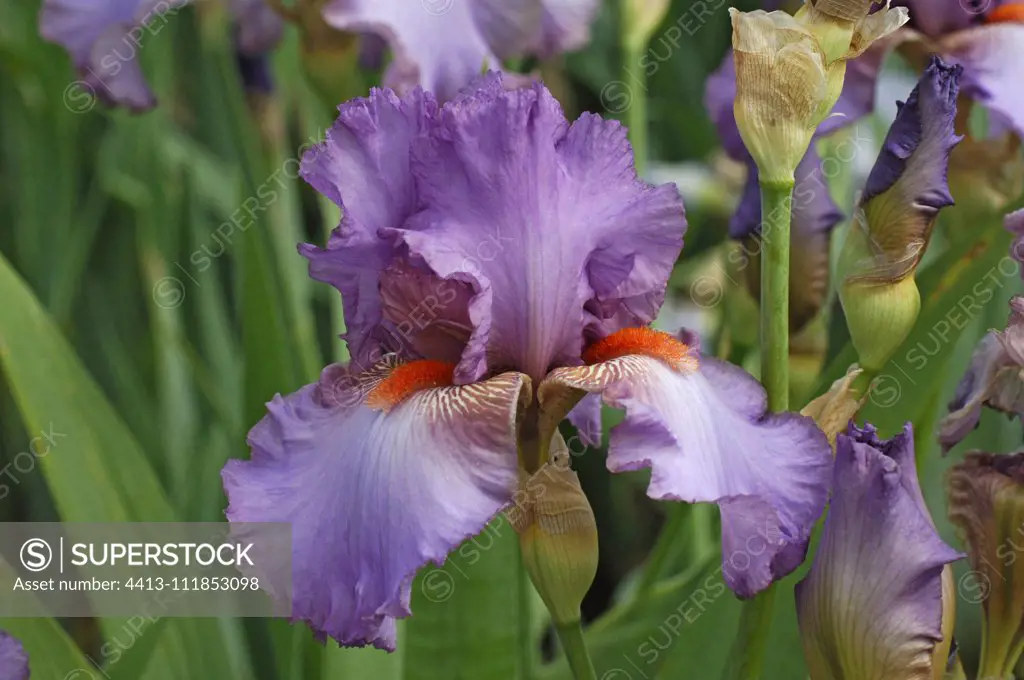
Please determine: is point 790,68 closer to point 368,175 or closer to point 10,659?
point 368,175

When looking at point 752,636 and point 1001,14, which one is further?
point 1001,14

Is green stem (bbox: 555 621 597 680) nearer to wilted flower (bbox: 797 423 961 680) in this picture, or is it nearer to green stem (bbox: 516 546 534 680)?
wilted flower (bbox: 797 423 961 680)

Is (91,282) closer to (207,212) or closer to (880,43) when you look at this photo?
(207,212)

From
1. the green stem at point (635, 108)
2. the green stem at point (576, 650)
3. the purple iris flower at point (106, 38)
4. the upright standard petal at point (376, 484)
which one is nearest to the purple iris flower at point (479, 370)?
the upright standard petal at point (376, 484)

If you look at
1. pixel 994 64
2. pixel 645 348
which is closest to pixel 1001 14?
pixel 994 64

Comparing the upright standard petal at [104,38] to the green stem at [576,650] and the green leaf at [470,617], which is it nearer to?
the green leaf at [470,617]

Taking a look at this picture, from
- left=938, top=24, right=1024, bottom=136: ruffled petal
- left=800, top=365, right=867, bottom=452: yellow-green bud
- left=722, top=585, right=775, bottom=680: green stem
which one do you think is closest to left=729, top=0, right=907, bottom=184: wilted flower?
left=800, top=365, right=867, bottom=452: yellow-green bud
